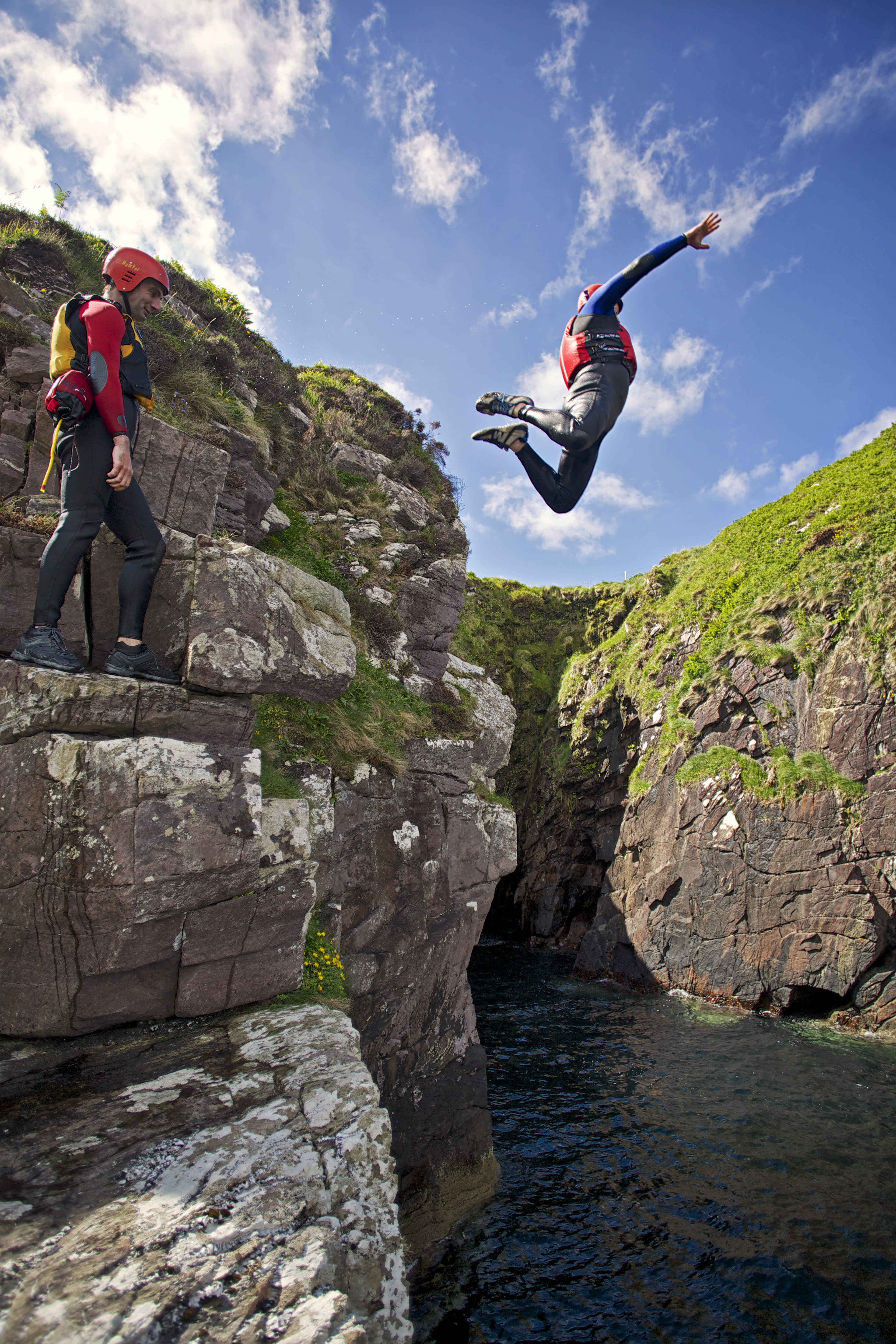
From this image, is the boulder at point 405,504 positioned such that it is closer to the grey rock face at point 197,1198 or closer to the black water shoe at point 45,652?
the black water shoe at point 45,652

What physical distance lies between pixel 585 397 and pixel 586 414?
21 centimetres

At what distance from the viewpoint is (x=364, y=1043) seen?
8.62m

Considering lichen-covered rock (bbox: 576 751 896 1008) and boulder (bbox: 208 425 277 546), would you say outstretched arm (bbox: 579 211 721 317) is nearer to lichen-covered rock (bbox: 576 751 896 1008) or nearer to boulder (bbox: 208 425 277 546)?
boulder (bbox: 208 425 277 546)

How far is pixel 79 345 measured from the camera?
5688 mm

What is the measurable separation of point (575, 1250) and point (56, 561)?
11.0 meters

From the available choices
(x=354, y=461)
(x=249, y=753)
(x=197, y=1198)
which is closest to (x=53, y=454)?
(x=249, y=753)

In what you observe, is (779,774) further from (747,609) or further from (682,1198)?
(682,1198)

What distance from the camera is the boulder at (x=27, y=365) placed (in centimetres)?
688

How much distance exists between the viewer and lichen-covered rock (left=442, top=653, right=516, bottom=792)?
1284 centimetres

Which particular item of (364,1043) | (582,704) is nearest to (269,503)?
(364,1043)

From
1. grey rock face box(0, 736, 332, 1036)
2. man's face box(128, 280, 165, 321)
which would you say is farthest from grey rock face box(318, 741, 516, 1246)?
man's face box(128, 280, 165, 321)

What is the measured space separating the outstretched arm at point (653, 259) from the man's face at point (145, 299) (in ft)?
13.9

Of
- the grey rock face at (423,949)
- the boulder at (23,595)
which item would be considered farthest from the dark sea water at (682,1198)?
the boulder at (23,595)

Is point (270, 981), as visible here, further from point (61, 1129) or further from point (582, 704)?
point (582, 704)
